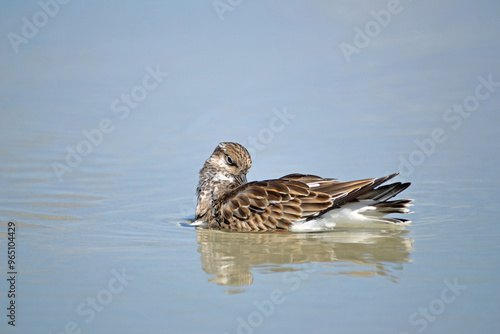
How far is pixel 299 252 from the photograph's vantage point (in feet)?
30.0

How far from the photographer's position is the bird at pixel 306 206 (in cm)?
1038

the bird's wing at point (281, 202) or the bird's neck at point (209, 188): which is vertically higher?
the bird's neck at point (209, 188)

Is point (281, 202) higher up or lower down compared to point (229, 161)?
lower down

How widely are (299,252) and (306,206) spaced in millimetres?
1490

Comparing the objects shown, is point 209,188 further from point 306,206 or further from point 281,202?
A: point 306,206

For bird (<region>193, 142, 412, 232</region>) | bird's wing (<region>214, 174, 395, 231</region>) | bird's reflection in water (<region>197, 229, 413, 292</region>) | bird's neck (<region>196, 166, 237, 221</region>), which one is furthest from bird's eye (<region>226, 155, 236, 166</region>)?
bird's reflection in water (<region>197, 229, 413, 292</region>)

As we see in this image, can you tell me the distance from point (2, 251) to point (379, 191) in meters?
4.51

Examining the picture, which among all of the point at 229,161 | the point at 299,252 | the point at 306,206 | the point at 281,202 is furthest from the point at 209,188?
the point at 299,252

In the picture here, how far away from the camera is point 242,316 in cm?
702

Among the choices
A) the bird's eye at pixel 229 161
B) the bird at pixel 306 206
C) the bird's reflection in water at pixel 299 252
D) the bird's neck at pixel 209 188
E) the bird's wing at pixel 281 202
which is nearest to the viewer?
the bird's reflection in water at pixel 299 252

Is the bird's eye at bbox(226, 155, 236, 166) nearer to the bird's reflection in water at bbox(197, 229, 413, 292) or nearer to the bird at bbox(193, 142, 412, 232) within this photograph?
the bird at bbox(193, 142, 412, 232)

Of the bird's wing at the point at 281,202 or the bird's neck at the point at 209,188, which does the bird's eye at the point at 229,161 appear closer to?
the bird's neck at the point at 209,188

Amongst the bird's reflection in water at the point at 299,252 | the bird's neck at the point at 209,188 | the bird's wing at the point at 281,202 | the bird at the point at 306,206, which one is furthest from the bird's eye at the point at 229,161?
the bird's reflection in water at the point at 299,252

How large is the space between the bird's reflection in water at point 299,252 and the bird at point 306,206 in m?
0.23
